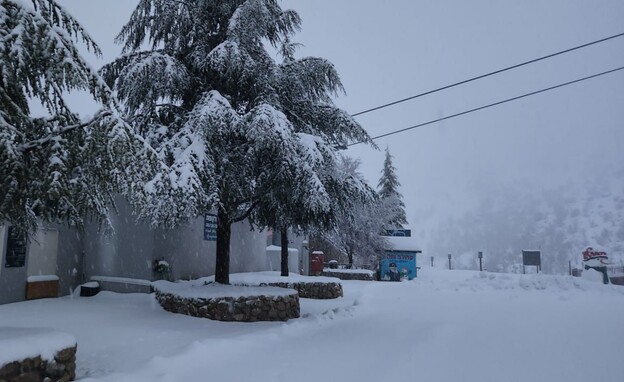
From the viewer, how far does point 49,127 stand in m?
4.98

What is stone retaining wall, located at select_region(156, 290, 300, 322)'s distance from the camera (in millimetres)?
9000

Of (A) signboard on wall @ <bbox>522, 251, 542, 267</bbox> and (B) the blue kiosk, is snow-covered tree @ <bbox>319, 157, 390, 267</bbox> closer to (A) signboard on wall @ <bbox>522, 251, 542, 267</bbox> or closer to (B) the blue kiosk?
(B) the blue kiosk

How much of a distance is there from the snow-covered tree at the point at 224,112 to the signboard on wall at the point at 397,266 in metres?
16.7

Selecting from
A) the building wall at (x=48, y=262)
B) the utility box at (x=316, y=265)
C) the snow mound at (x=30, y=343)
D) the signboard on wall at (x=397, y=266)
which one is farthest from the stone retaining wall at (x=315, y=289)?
the signboard on wall at (x=397, y=266)

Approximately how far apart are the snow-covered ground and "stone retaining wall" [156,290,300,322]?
334 mm

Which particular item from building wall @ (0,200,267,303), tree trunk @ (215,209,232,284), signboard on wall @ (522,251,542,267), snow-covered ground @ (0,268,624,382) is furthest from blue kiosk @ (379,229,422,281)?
tree trunk @ (215,209,232,284)

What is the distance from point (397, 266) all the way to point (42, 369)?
24.3 meters

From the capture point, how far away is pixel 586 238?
6639 inches

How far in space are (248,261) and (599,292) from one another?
13.8 m

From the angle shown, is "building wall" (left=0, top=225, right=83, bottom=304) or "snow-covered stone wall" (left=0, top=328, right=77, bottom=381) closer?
"snow-covered stone wall" (left=0, top=328, right=77, bottom=381)

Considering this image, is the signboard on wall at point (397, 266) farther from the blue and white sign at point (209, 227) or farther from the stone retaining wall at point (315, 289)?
the blue and white sign at point (209, 227)

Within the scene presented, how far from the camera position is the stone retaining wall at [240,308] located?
29.5ft

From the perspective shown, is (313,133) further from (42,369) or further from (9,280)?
(9,280)

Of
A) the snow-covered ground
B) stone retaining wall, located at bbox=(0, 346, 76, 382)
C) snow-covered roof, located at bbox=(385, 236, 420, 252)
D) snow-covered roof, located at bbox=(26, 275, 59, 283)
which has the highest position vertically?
snow-covered roof, located at bbox=(385, 236, 420, 252)
